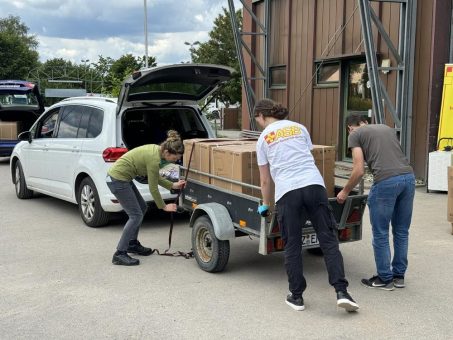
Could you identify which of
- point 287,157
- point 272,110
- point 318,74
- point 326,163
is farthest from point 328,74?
point 287,157

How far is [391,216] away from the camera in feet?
16.2

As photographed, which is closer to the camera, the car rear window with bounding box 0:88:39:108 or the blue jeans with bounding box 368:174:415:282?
the blue jeans with bounding box 368:174:415:282

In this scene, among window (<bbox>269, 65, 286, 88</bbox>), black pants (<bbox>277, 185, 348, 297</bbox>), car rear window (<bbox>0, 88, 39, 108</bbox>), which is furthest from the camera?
car rear window (<bbox>0, 88, 39, 108</bbox>)

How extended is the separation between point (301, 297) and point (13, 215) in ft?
18.1

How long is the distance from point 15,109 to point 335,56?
9.06 m

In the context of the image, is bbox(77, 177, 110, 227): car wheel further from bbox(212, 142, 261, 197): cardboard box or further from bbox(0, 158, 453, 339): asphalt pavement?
bbox(212, 142, 261, 197): cardboard box

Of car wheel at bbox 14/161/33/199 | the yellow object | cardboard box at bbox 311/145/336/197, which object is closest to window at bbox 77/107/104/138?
car wheel at bbox 14/161/33/199

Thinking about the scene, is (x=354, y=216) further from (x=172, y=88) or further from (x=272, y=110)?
(x=172, y=88)

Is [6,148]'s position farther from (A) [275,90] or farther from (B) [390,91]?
(B) [390,91]

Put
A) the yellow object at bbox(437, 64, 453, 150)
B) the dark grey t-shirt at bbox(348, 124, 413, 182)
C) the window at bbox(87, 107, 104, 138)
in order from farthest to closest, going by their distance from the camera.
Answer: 1. the yellow object at bbox(437, 64, 453, 150)
2. the window at bbox(87, 107, 104, 138)
3. the dark grey t-shirt at bbox(348, 124, 413, 182)

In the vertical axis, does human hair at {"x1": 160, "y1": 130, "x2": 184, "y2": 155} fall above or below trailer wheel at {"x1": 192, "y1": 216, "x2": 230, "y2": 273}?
above

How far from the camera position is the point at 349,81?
13.2 meters

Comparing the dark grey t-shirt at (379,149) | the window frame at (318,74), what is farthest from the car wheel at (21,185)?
the window frame at (318,74)

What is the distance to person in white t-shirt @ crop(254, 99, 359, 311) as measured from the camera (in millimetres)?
4414
